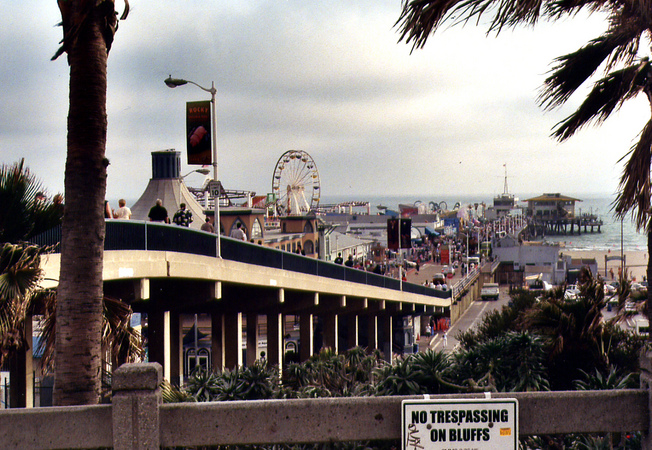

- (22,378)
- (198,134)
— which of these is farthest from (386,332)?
(22,378)

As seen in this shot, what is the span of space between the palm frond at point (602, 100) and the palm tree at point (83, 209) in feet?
17.2

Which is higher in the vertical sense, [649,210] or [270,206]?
[270,206]

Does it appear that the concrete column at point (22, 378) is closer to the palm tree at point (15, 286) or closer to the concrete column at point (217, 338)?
the palm tree at point (15, 286)

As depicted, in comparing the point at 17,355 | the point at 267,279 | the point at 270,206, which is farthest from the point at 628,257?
the point at 17,355

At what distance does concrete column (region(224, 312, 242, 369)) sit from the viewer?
28812mm

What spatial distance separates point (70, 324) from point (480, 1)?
524 cm

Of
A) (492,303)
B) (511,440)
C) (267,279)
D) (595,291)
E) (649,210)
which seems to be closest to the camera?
(511,440)

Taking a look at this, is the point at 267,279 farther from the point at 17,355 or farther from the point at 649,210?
the point at 649,210

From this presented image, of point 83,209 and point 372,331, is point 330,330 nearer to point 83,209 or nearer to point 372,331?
point 372,331

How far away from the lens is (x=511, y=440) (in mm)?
6699

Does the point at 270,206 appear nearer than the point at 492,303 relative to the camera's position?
No

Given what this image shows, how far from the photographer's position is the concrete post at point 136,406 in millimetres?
6461

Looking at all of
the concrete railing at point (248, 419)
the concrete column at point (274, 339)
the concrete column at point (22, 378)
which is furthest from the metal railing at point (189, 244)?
the concrete railing at point (248, 419)

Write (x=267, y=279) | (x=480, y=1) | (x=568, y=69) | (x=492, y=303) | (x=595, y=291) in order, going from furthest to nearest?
(x=492, y=303)
(x=267, y=279)
(x=595, y=291)
(x=568, y=69)
(x=480, y=1)
